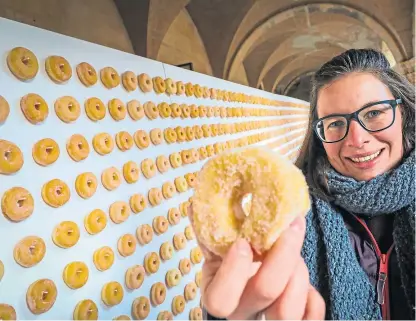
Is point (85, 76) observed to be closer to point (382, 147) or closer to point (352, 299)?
point (382, 147)

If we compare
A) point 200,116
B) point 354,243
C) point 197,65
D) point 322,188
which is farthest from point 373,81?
point 197,65

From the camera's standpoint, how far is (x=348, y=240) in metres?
1.20

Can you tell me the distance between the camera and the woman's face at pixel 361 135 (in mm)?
1214

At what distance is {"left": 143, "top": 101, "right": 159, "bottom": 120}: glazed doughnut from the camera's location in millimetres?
2326

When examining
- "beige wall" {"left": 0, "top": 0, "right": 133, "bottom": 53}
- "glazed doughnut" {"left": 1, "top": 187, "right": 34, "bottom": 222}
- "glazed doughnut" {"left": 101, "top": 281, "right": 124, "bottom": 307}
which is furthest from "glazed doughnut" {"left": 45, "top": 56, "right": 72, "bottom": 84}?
"beige wall" {"left": 0, "top": 0, "right": 133, "bottom": 53}

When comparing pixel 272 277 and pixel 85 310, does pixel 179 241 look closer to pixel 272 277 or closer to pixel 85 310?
pixel 85 310

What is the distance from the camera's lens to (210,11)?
24.7 feet

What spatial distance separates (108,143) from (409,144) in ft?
4.43

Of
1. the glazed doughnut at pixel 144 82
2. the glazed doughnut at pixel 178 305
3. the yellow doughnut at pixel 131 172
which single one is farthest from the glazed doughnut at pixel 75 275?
the glazed doughnut at pixel 144 82

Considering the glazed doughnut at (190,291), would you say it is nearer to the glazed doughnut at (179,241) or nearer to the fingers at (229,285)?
the glazed doughnut at (179,241)

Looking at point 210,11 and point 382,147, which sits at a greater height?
point 210,11

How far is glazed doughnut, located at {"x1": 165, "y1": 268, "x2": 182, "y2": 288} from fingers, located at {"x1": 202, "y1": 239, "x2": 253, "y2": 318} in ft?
5.60

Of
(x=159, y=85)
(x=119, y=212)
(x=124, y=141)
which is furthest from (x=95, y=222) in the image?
(x=159, y=85)

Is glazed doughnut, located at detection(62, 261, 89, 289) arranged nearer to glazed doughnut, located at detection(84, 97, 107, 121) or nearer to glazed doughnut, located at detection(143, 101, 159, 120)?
glazed doughnut, located at detection(84, 97, 107, 121)
